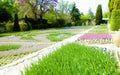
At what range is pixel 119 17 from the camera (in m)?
19.8

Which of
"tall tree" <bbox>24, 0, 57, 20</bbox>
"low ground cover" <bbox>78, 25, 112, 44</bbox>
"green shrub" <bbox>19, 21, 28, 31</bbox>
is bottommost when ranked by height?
"green shrub" <bbox>19, 21, 28, 31</bbox>

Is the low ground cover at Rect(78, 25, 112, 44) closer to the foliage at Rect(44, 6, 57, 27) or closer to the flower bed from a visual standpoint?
the flower bed

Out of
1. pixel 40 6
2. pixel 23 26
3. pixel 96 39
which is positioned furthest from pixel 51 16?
pixel 96 39

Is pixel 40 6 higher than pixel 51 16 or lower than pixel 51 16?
higher

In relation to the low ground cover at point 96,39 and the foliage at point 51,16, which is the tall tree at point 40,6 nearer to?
the foliage at point 51,16

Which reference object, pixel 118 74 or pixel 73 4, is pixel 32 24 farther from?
pixel 118 74

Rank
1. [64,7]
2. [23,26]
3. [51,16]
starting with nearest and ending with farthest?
[23,26] < [51,16] < [64,7]

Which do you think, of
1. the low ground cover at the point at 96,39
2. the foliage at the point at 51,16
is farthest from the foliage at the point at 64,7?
the low ground cover at the point at 96,39

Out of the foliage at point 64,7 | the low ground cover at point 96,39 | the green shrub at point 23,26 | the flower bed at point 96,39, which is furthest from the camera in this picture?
the foliage at point 64,7

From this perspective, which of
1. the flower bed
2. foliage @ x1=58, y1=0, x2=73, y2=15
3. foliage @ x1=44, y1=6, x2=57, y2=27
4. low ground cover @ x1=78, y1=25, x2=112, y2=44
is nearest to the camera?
low ground cover @ x1=78, y1=25, x2=112, y2=44

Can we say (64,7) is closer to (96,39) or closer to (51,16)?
(51,16)

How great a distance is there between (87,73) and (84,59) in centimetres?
127

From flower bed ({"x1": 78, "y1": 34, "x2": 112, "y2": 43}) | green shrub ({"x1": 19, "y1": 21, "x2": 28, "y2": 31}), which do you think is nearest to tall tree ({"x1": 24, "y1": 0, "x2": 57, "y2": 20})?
green shrub ({"x1": 19, "y1": 21, "x2": 28, "y2": 31})

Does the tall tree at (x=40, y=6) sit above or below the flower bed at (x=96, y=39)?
above
